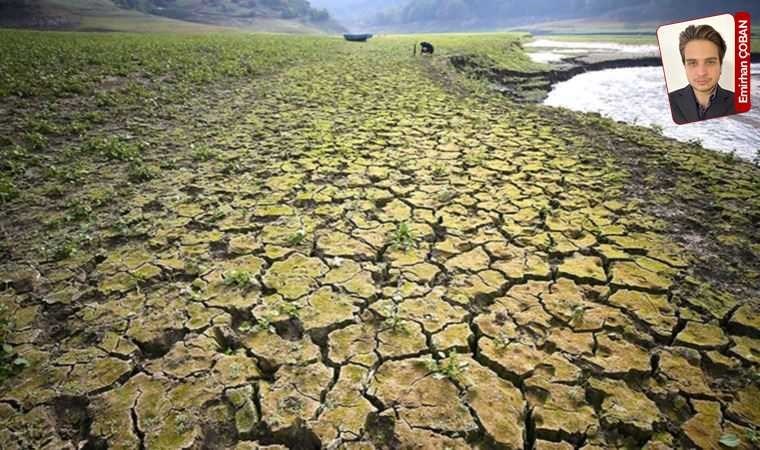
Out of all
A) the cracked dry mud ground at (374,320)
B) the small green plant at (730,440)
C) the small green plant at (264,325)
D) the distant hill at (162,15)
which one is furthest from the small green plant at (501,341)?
the distant hill at (162,15)

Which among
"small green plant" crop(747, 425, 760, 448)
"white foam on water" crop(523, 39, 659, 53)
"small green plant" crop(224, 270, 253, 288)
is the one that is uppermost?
"white foam on water" crop(523, 39, 659, 53)

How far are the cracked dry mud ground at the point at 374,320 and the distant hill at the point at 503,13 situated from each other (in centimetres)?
12843

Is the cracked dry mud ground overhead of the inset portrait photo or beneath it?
beneath

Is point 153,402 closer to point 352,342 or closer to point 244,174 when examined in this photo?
point 352,342

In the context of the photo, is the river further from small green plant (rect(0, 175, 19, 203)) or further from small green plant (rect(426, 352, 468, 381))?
small green plant (rect(0, 175, 19, 203))

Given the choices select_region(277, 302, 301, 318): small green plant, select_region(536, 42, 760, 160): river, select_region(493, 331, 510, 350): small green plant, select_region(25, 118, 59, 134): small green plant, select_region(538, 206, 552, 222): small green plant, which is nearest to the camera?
select_region(493, 331, 510, 350): small green plant

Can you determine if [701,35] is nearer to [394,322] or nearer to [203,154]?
[394,322]

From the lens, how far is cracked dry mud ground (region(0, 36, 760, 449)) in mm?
2271

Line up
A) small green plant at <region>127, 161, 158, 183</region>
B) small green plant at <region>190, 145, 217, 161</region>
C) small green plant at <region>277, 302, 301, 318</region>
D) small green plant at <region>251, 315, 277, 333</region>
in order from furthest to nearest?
small green plant at <region>190, 145, 217, 161</region> → small green plant at <region>127, 161, 158, 183</region> → small green plant at <region>277, 302, 301, 318</region> → small green plant at <region>251, 315, 277, 333</region>

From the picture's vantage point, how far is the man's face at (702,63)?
4.62 m

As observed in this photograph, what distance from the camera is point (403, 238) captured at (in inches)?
159

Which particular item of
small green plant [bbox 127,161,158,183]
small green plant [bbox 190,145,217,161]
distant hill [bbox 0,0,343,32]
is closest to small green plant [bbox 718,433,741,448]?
small green plant [bbox 127,161,158,183]

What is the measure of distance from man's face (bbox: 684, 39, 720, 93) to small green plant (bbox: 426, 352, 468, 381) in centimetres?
481

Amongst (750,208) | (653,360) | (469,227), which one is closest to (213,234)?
(469,227)
